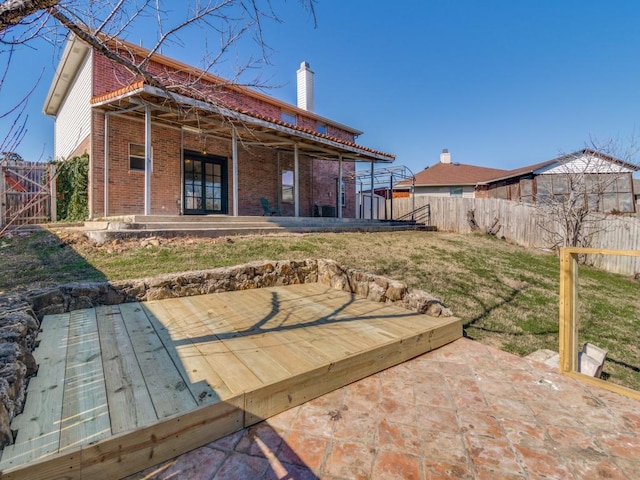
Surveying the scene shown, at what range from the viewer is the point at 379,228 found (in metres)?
12.1

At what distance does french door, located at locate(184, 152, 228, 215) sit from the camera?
10.3 m

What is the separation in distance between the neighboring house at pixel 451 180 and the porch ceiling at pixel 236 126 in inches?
415

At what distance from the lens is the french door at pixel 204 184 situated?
1034 centimetres

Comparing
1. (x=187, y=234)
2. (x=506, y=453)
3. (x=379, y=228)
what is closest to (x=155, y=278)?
(x=187, y=234)

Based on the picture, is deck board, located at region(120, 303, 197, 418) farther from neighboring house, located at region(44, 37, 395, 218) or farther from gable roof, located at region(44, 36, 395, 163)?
neighboring house, located at region(44, 37, 395, 218)

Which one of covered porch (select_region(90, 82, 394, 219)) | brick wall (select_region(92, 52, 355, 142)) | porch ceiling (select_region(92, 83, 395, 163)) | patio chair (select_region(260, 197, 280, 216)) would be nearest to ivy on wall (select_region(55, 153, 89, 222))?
covered porch (select_region(90, 82, 394, 219))

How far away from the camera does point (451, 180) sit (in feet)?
75.8

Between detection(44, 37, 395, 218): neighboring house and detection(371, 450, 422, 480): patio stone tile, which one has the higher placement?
detection(44, 37, 395, 218): neighboring house

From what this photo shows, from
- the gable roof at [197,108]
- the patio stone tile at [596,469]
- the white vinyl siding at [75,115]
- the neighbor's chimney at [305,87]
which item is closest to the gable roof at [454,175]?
the gable roof at [197,108]

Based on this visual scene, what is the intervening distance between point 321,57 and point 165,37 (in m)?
3.36

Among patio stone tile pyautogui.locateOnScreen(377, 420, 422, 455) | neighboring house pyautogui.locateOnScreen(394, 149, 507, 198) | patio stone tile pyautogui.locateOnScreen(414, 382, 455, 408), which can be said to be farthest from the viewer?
neighboring house pyautogui.locateOnScreen(394, 149, 507, 198)

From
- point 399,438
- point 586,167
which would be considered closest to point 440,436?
point 399,438

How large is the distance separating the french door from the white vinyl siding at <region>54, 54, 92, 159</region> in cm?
285

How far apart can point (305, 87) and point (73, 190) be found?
11.3m
